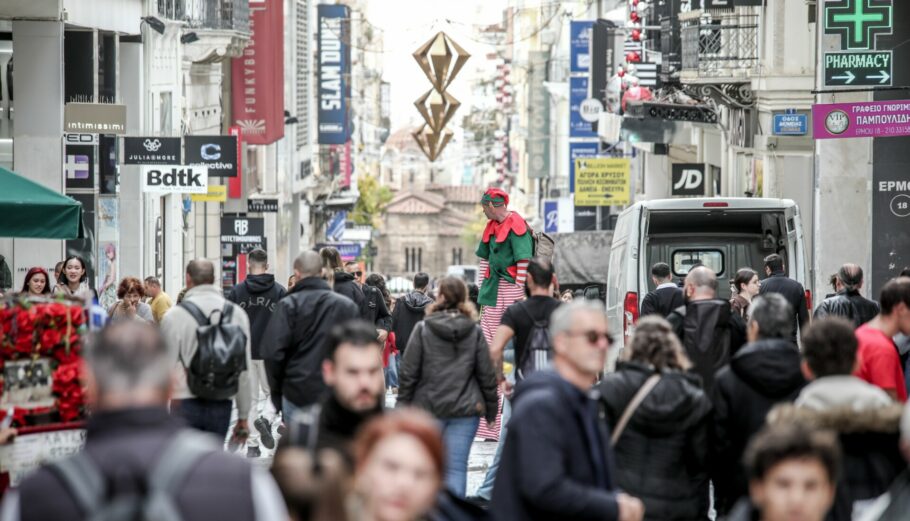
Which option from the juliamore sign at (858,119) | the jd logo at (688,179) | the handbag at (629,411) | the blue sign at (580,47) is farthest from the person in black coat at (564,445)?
the blue sign at (580,47)

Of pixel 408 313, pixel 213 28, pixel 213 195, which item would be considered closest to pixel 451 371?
pixel 408 313

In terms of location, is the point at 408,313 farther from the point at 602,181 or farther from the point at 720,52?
the point at 602,181

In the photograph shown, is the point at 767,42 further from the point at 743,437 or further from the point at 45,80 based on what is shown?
the point at 743,437

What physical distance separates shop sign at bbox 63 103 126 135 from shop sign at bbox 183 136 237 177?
395 cm

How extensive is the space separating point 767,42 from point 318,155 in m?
47.6

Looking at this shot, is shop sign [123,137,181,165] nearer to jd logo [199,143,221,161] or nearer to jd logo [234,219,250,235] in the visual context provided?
jd logo [199,143,221,161]

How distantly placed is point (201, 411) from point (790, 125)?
19.0 metres

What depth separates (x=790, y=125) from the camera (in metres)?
27.6

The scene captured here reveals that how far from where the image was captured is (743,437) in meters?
7.53

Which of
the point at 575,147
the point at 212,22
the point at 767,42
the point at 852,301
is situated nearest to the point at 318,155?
the point at 575,147

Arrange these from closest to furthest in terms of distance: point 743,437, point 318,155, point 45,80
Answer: point 743,437 → point 45,80 → point 318,155

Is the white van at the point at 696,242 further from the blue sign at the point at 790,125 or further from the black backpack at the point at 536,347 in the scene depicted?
the blue sign at the point at 790,125

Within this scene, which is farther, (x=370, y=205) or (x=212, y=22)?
(x=370, y=205)

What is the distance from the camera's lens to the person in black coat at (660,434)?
24.0 feet
